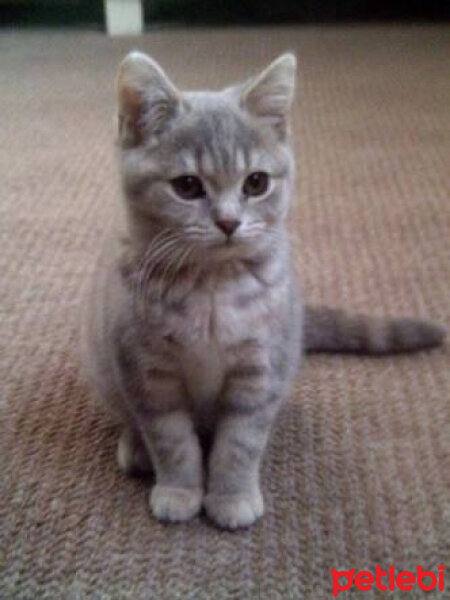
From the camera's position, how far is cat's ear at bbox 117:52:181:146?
0.97 meters

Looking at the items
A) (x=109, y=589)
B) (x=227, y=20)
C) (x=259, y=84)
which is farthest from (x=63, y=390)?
(x=227, y=20)

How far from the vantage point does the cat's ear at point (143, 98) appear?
0.97 meters

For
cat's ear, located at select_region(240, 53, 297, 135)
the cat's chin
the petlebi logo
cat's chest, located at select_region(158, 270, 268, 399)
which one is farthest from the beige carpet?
cat's ear, located at select_region(240, 53, 297, 135)

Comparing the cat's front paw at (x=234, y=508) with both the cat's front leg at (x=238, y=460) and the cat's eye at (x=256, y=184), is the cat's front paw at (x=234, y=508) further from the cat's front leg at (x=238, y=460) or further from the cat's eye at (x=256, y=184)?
the cat's eye at (x=256, y=184)

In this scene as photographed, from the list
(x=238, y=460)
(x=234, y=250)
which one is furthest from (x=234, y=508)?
(x=234, y=250)

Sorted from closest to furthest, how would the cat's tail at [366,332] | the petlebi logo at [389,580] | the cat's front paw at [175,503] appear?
the petlebi logo at [389,580], the cat's front paw at [175,503], the cat's tail at [366,332]

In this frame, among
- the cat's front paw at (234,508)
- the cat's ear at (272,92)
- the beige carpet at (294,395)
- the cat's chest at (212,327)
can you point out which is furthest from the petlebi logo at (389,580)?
the cat's ear at (272,92)

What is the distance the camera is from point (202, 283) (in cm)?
101

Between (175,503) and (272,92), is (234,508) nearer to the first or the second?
(175,503)

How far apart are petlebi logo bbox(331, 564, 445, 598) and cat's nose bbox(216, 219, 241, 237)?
402 mm

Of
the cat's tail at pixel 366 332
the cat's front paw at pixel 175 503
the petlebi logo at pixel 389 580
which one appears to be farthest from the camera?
the cat's tail at pixel 366 332

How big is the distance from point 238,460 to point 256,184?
0.34m

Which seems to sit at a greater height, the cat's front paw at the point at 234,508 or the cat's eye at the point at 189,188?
the cat's eye at the point at 189,188

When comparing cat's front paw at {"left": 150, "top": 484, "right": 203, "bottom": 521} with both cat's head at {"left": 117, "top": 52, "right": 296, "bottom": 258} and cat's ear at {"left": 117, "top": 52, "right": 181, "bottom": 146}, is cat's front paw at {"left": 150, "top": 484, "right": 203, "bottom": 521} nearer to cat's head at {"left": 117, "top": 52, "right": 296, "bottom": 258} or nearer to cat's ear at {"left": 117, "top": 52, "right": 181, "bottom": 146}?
cat's head at {"left": 117, "top": 52, "right": 296, "bottom": 258}
